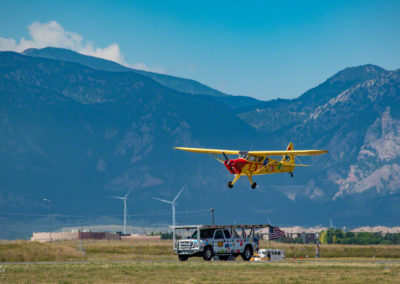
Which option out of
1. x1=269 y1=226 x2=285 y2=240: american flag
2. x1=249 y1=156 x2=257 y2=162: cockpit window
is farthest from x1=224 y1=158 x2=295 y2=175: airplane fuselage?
x1=269 y1=226 x2=285 y2=240: american flag

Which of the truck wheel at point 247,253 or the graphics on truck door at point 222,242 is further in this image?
the truck wheel at point 247,253

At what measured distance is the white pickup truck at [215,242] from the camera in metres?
72.6

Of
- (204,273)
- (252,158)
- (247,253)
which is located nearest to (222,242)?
(247,253)

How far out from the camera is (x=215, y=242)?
7325 cm

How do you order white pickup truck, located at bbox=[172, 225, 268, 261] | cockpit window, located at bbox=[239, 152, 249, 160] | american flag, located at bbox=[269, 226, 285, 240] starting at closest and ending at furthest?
white pickup truck, located at bbox=[172, 225, 268, 261] → american flag, located at bbox=[269, 226, 285, 240] → cockpit window, located at bbox=[239, 152, 249, 160]

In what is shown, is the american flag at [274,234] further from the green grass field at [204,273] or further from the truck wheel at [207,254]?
the green grass field at [204,273]

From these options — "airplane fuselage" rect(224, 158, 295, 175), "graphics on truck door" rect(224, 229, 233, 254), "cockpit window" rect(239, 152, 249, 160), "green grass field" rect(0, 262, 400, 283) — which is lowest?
"green grass field" rect(0, 262, 400, 283)

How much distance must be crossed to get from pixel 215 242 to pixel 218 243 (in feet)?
1.13

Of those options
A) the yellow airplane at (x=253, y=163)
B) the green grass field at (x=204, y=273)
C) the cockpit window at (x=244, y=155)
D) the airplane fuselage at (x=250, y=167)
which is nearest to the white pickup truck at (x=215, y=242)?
the green grass field at (x=204, y=273)

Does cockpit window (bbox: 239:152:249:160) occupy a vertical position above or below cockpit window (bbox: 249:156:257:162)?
above

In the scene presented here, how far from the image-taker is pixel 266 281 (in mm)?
51250

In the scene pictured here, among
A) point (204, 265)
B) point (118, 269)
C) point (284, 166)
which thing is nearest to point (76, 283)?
point (118, 269)

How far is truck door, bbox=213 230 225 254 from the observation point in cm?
7331

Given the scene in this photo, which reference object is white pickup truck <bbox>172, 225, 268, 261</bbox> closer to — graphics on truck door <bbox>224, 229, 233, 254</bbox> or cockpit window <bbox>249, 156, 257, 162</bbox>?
graphics on truck door <bbox>224, 229, 233, 254</bbox>
